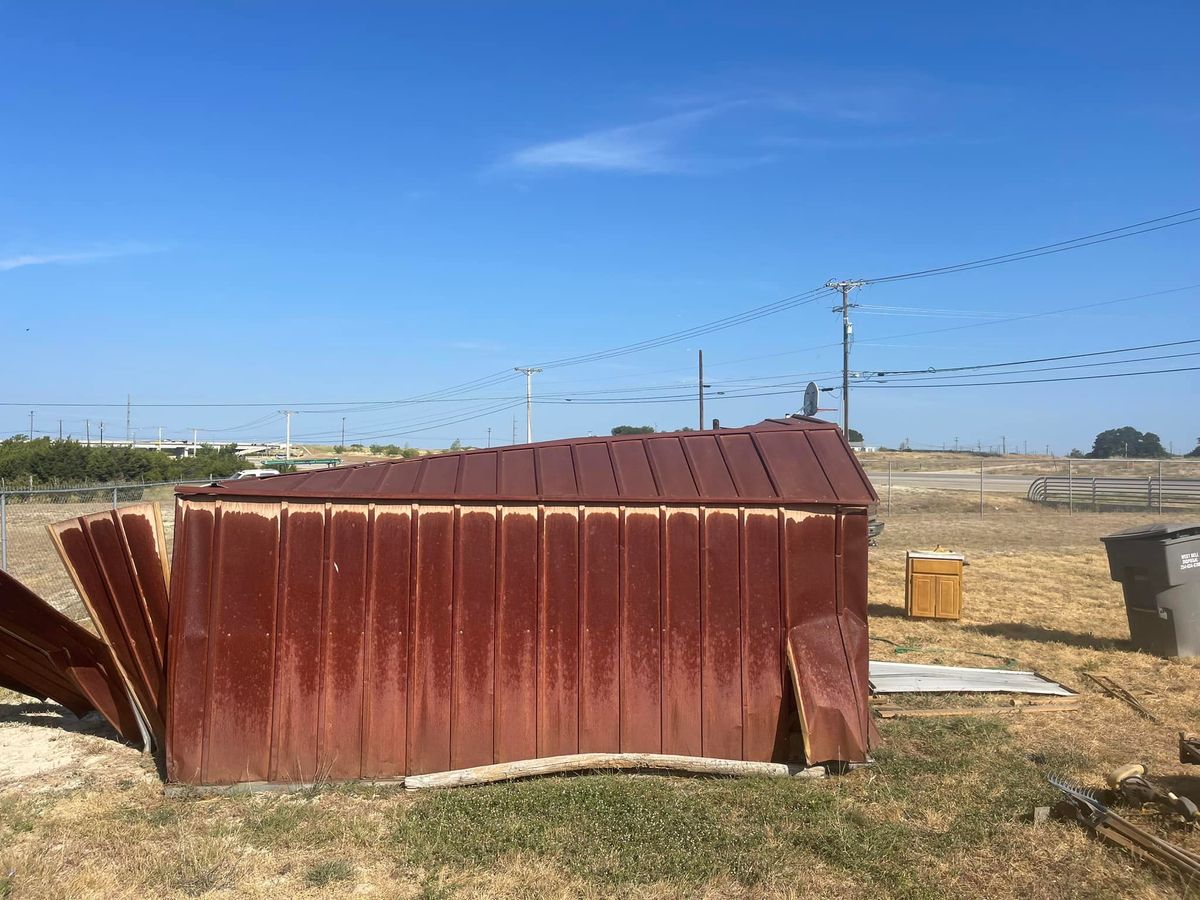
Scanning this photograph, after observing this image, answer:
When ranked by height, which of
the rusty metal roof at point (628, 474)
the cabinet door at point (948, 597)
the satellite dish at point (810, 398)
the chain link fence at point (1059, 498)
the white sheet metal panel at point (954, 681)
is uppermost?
the satellite dish at point (810, 398)

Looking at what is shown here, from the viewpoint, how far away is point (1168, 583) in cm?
956

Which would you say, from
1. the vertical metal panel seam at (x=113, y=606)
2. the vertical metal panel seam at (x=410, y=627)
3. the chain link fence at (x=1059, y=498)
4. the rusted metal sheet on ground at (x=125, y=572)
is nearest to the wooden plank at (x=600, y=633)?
the vertical metal panel seam at (x=410, y=627)

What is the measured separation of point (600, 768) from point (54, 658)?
425 centimetres

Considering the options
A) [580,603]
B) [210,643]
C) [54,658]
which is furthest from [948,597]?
[54,658]

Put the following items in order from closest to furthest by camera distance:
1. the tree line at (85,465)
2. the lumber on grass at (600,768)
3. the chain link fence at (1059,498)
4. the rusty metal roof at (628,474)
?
the lumber on grass at (600,768)
the rusty metal roof at (628,474)
the chain link fence at (1059,498)
the tree line at (85,465)

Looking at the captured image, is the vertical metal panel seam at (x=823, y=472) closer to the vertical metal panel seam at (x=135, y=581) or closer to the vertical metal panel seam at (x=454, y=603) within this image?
the vertical metal panel seam at (x=454, y=603)

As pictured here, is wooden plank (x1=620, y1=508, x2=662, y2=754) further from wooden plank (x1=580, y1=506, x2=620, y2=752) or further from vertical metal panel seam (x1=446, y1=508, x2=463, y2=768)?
vertical metal panel seam (x1=446, y1=508, x2=463, y2=768)

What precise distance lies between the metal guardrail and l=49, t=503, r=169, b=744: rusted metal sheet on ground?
31935 mm

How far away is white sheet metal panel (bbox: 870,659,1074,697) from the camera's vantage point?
8.17m

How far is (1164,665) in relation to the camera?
30.7ft

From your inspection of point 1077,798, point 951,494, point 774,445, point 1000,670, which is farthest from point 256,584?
point 951,494

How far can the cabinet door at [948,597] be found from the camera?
12328mm

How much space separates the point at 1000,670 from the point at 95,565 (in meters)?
8.90

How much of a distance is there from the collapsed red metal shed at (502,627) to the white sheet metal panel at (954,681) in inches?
90.9
